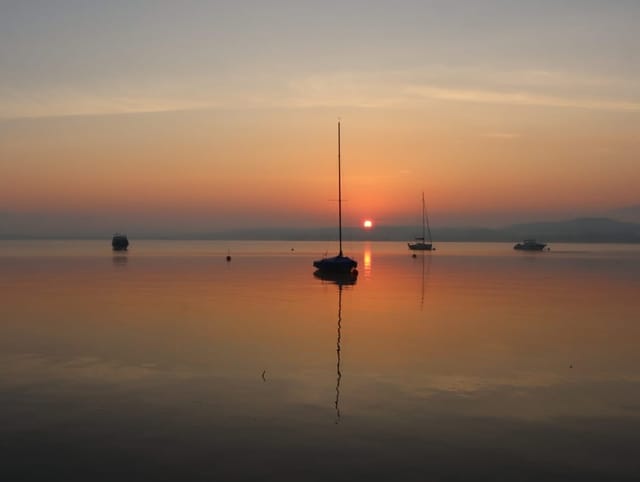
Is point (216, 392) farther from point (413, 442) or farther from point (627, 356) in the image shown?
point (627, 356)

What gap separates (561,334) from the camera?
33.8 m

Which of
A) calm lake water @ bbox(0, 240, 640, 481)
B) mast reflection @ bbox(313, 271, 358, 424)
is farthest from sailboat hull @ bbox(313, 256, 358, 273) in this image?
calm lake water @ bbox(0, 240, 640, 481)

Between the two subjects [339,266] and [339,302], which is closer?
[339,302]

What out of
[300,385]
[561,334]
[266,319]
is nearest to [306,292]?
[266,319]

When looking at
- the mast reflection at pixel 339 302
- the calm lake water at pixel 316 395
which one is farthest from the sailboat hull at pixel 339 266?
the calm lake water at pixel 316 395

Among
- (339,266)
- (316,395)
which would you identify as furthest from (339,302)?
(339,266)

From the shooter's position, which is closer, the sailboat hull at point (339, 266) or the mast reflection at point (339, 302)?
the mast reflection at point (339, 302)

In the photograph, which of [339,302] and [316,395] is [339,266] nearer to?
[339,302]

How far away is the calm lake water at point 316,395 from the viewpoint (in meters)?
14.1

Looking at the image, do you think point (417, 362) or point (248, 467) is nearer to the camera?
point (248, 467)

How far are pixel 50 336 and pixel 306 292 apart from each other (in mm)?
31591

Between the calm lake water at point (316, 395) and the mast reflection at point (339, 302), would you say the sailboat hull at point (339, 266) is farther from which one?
the calm lake water at point (316, 395)

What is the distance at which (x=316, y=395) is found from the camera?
20234 millimetres

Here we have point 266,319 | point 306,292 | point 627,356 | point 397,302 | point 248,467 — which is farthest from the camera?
point 306,292
